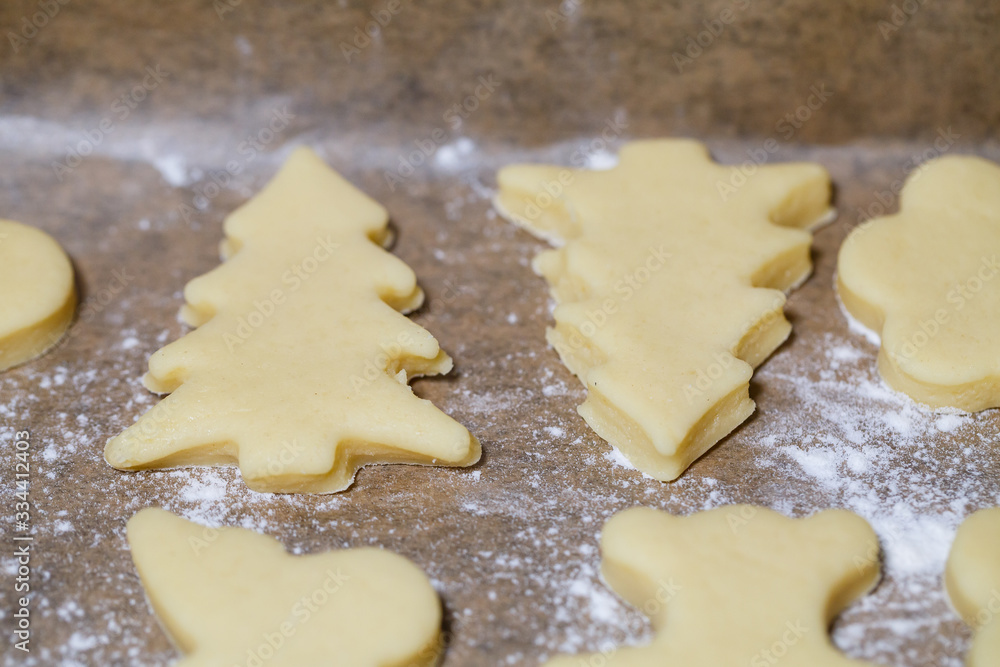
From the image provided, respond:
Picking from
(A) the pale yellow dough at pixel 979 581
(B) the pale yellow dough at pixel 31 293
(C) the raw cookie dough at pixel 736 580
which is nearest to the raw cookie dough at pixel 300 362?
(B) the pale yellow dough at pixel 31 293

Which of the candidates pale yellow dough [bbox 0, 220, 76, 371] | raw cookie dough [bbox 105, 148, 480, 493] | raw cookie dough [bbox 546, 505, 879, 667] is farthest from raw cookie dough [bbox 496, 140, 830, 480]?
pale yellow dough [bbox 0, 220, 76, 371]

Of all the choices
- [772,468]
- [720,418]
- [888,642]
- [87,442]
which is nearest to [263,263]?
[87,442]

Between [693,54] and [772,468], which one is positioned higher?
[693,54]

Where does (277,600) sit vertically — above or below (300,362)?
below

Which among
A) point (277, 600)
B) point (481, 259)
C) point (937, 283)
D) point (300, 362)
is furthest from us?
point (481, 259)

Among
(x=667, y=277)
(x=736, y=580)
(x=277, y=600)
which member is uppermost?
(x=667, y=277)

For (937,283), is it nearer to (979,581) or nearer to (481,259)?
(979,581)

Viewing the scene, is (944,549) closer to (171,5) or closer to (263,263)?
(263,263)

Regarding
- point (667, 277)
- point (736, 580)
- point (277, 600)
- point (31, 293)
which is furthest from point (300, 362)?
point (736, 580)
